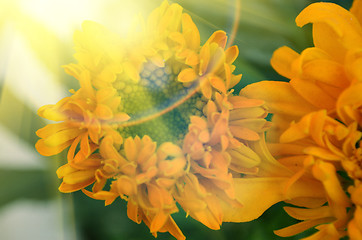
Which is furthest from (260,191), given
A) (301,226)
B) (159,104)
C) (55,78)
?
(55,78)

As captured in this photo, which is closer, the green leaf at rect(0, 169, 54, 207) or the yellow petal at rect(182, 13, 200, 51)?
the yellow petal at rect(182, 13, 200, 51)

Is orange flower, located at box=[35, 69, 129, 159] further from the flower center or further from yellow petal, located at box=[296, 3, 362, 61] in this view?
yellow petal, located at box=[296, 3, 362, 61]

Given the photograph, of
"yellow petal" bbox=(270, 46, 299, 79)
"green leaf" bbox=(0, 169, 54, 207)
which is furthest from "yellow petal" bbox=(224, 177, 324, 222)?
Result: "green leaf" bbox=(0, 169, 54, 207)

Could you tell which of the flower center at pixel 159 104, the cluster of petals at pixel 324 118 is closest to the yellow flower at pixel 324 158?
the cluster of petals at pixel 324 118

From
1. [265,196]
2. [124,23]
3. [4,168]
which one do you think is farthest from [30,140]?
[265,196]

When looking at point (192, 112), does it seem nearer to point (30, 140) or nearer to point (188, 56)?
point (188, 56)

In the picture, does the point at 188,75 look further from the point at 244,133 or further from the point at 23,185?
the point at 23,185
